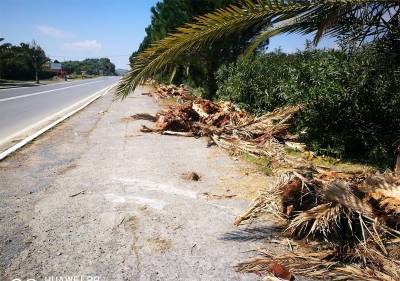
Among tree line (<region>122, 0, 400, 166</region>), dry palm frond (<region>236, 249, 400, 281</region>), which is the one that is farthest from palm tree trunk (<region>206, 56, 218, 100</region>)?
dry palm frond (<region>236, 249, 400, 281</region>)

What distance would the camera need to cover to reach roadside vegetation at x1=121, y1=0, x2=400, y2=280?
131 inches

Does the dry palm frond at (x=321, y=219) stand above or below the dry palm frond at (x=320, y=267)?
above

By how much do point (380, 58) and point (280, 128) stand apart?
294 centimetres

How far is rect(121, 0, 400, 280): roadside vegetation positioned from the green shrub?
2 centimetres

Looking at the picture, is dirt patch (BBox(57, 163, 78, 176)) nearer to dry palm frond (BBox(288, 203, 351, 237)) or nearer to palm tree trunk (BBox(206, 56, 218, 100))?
dry palm frond (BBox(288, 203, 351, 237))

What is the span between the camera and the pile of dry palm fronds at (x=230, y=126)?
750cm

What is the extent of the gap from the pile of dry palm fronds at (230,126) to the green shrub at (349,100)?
0.50 m

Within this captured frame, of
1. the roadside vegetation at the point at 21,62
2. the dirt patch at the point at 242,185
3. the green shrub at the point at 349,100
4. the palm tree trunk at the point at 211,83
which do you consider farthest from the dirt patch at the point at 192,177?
the roadside vegetation at the point at 21,62

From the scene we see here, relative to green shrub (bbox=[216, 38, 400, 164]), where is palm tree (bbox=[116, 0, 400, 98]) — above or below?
above

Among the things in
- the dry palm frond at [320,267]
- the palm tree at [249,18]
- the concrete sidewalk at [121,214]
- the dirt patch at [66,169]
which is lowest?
the dirt patch at [66,169]

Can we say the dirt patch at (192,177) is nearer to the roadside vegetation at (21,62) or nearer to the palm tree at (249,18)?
the palm tree at (249,18)

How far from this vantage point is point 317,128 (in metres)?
7.25

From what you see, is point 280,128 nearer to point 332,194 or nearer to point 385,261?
point 332,194

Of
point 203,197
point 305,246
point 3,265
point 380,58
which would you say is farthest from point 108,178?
point 380,58
